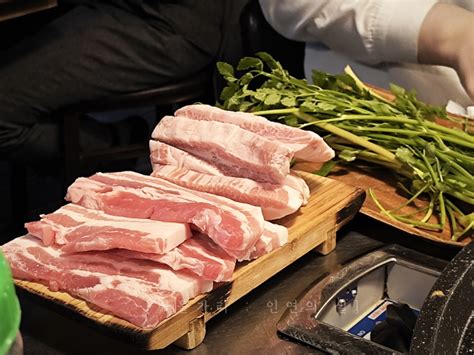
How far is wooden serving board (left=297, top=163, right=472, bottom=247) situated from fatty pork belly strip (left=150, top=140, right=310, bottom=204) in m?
0.16

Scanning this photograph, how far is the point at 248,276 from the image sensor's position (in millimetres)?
1172

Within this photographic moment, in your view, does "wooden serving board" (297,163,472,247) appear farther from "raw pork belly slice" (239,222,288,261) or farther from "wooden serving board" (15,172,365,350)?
"raw pork belly slice" (239,222,288,261)

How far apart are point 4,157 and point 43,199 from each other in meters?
0.75

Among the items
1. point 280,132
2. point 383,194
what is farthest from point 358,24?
point 280,132

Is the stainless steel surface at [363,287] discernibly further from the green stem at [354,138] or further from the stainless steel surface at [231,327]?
the green stem at [354,138]

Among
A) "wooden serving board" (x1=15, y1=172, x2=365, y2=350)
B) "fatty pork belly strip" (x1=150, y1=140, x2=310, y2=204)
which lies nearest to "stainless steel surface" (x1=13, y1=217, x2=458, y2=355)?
"wooden serving board" (x1=15, y1=172, x2=365, y2=350)

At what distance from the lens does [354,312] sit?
1.31 m

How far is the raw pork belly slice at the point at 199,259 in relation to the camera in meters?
1.10

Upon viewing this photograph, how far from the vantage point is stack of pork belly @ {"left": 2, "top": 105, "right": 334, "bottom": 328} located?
1.10 meters

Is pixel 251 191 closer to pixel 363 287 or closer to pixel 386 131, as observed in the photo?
pixel 363 287

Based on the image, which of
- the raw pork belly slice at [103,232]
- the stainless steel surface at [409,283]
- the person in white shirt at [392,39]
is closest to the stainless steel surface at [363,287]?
the stainless steel surface at [409,283]

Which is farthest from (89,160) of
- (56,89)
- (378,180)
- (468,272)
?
(468,272)

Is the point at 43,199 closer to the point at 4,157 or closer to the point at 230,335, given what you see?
the point at 4,157

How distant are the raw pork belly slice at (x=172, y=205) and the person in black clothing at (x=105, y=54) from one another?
1.29 metres
